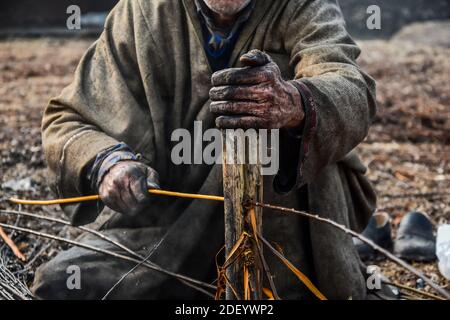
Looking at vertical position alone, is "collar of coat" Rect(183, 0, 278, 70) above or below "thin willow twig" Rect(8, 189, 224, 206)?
above

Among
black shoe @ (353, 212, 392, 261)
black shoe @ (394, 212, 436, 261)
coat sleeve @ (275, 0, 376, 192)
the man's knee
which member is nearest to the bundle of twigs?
the man's knee

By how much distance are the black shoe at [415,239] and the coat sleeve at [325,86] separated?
1294mm

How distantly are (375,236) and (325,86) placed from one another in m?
1.67

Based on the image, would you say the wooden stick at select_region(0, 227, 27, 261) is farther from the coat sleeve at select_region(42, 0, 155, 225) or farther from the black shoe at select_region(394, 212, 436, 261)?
the black shoe at select_region(394, 212, 436, 261)

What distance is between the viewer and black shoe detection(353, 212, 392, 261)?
3920 millimetres

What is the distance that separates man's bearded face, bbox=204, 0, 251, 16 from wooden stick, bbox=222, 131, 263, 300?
0.82 metres

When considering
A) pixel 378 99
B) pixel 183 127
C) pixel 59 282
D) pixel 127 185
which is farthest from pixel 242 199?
pixel 378 99

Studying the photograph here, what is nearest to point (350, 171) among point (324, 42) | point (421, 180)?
point (324, 42)

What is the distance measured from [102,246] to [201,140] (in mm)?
632

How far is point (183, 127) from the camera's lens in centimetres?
302

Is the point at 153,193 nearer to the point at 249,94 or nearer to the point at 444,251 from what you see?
the point at 249,94

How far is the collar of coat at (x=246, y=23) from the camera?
289 centimetres

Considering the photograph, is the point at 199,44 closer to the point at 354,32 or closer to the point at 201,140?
the point at 201,140

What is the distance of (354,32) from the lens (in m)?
11.8
